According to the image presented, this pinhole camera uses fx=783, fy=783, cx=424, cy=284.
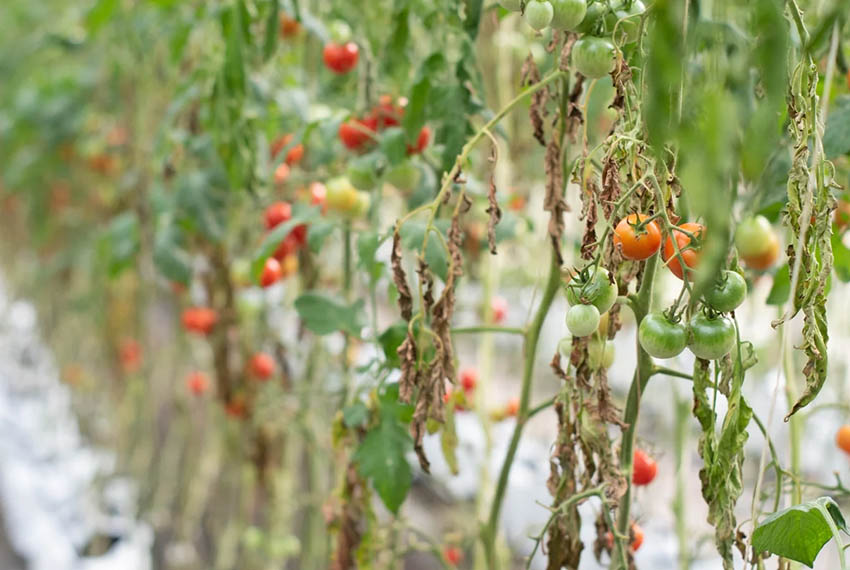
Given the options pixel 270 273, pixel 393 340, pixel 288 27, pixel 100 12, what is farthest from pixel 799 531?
pixel 100 12

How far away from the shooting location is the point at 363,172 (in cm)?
83

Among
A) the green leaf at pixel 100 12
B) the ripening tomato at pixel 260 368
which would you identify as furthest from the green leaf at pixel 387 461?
Result: the green leaf at pixel 100 12

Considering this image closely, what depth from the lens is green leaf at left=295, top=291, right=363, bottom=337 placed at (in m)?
0.79

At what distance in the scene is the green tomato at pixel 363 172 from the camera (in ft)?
2.72

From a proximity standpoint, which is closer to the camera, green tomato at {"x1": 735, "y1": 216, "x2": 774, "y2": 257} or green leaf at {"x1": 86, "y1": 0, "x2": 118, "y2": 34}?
green tomato at {"x1": 735, "y1": 216, "x2": 774, "y2": 257}

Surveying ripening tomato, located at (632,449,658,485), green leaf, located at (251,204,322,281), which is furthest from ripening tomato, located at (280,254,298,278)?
ripening tomato, located at (632,449,658,485)

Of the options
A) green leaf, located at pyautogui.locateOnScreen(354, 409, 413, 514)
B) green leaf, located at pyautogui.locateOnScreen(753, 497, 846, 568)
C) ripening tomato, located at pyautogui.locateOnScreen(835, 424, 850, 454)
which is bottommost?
green leaf, located at pyautogui.locateOnScreen(354, 409, 413, 514)

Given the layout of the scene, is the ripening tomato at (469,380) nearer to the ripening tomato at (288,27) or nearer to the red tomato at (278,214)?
the red tomato at (278,214)

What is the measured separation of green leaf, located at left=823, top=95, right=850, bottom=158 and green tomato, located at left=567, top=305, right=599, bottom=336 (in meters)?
0.27

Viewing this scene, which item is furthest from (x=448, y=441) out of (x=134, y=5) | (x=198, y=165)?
(x=134, y=5)

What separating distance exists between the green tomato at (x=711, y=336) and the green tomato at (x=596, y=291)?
51 mm

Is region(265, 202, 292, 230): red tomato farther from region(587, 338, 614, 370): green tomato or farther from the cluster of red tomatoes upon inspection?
region(587, 338, 614, 370): green tomato

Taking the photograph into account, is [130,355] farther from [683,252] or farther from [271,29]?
[683,252]

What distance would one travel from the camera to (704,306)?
0.45 meters
